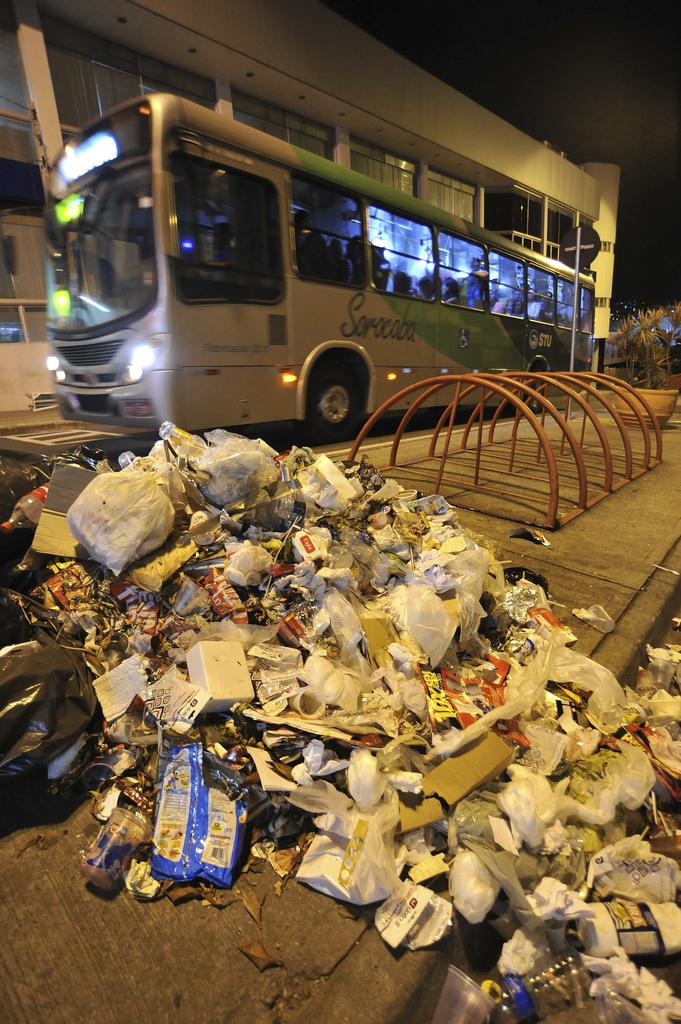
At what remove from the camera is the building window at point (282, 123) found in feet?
46.4

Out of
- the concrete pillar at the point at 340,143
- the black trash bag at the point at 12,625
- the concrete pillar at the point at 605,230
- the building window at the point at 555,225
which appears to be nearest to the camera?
the black trash bag at the point at 12,625

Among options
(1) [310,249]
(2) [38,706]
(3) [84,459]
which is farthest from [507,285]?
(2) [38,706]

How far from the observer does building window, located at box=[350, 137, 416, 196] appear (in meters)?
17.2

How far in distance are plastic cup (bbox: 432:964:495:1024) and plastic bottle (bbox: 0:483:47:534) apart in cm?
247

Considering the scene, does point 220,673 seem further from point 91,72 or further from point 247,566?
point 91,72

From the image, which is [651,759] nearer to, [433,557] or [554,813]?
[554,813]

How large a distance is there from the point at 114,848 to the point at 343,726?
29.1 inches

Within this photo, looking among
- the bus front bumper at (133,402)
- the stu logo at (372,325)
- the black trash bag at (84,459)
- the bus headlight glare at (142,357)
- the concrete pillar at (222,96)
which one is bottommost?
the black trash bag at (84,459)

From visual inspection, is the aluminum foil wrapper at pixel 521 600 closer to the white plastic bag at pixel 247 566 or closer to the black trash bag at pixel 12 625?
the white plastic bag at pixel 247 566

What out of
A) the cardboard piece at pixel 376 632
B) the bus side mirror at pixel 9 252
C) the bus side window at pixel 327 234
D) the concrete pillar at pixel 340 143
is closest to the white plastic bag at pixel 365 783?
the cardboard piece at pixel 376 632

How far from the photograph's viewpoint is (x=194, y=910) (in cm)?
142

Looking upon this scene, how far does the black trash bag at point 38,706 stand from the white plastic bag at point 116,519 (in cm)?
48

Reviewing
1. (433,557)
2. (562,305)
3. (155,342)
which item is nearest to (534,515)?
(433,557)

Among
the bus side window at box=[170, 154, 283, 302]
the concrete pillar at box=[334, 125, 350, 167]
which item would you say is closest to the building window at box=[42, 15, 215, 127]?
the concrete pillar at box=[334, 125, 350, 167]
